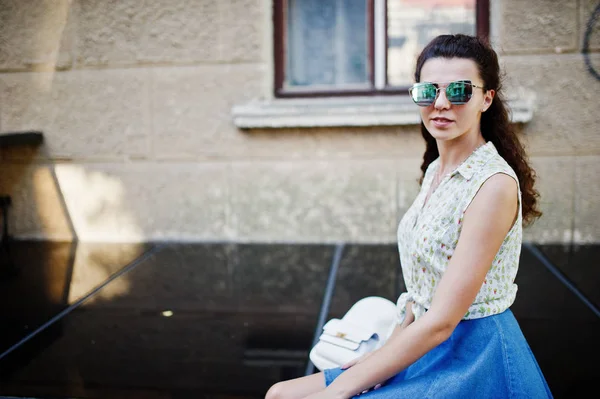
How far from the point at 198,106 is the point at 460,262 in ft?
12.1

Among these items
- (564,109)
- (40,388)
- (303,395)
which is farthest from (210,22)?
(303,395)

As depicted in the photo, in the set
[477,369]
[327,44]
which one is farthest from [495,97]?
[327,44]

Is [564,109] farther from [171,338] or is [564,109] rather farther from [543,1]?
[171,338]

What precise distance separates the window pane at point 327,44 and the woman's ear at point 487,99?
3159mm

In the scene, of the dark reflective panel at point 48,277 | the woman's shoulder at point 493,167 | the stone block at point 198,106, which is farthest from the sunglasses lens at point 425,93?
the stone block at point 198,106

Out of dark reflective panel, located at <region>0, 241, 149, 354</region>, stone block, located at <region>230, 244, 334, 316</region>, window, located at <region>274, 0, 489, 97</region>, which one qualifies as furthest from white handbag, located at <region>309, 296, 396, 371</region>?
window, located at <region>274, 0, 489, 97</region>

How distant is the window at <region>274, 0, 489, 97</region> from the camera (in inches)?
190

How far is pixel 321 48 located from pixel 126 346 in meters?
3.10

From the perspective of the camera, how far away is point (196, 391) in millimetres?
2434

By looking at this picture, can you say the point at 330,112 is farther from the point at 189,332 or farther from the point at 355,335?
the point at 355,335

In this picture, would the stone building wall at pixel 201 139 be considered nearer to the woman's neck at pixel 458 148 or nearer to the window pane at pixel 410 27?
the window pane at pixel 410 27

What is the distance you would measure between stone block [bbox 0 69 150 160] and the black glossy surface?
2.88 ft

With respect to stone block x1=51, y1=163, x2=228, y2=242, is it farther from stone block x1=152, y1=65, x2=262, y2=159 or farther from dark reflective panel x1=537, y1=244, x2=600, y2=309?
dark reflective panel x1=537, y1=244, x2=600, y2=309

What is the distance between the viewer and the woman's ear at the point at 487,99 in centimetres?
180
